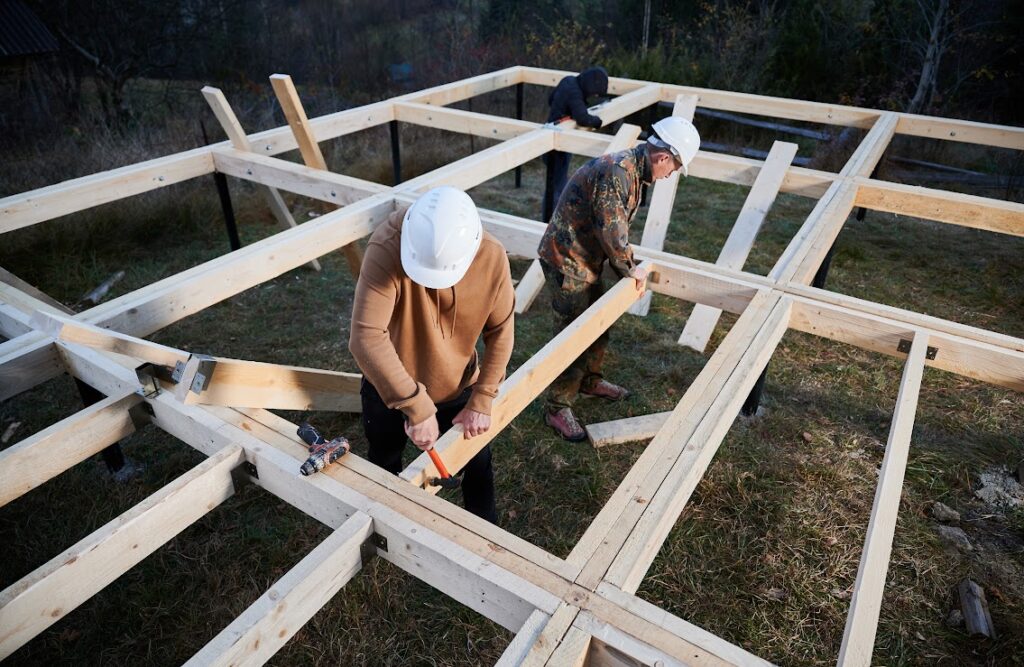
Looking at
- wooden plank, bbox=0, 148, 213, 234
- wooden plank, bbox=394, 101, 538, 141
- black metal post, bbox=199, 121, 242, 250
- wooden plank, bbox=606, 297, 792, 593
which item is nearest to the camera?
wooden plank, bbox=606, 297, 792, 593

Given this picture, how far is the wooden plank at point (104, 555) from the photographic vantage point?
1.80 metres

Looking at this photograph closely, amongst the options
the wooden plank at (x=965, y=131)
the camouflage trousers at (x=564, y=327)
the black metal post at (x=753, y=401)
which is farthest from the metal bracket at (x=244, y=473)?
the wooden plank at (x=965, y=131)

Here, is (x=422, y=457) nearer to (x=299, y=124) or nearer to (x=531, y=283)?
(x=531, y=283)

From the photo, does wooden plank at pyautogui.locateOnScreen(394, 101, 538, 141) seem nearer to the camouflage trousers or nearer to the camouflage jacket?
the camouflage trousers

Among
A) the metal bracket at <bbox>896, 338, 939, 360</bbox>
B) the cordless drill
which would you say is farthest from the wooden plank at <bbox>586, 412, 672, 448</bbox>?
the cordless drill

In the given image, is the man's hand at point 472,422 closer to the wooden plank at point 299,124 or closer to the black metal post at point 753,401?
the black metal post at point 753,401

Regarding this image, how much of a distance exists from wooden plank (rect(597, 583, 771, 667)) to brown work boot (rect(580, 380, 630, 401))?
2711 millimetres

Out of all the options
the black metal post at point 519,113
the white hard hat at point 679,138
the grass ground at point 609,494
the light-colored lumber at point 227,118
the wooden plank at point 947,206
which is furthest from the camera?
the black metal post at point 519,113

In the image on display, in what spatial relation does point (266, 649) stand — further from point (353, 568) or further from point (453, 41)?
point (453, 41)

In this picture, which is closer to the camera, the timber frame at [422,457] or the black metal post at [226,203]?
the timber frame at [422,457]

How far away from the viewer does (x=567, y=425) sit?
4.12 metres

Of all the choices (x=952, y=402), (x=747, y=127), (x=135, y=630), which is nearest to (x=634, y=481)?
(x=135, y=630)

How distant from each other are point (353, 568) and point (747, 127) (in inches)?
409

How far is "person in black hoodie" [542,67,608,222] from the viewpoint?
20.2 ft
